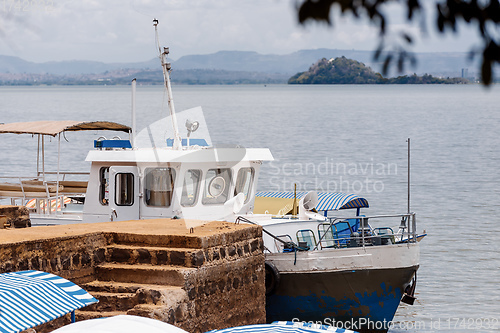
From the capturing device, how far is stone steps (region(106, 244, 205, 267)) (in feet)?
36.2

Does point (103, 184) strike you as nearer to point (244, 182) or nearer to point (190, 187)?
point (190, 187)

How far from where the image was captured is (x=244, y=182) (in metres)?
15.8

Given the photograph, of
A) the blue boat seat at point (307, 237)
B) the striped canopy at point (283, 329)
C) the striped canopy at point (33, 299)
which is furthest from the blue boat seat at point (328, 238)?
the striped canopy at point (33, 299)

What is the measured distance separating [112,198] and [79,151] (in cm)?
4202

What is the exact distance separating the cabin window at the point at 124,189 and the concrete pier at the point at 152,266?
2534 mm

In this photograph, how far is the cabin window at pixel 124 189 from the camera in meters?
15.0

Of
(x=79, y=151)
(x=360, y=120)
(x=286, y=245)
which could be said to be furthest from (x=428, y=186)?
(x=360, y=120)

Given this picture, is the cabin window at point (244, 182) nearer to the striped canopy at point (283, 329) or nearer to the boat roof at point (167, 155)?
the boat roof at point (167, 155)

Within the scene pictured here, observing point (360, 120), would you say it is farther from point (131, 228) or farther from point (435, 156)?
point (131, 228)

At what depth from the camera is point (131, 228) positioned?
481 inches

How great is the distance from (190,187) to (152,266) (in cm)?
A: 398

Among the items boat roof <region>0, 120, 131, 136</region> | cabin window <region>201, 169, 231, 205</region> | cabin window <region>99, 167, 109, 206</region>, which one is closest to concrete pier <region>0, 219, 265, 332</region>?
cabin window <region>201, 169, 231, 205</region>

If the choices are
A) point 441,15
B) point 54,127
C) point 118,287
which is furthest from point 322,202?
point 441,15

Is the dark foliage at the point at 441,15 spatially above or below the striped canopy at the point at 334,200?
above
